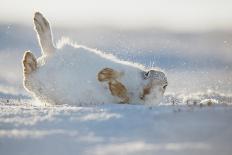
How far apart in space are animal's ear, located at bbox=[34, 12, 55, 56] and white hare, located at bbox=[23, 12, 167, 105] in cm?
34

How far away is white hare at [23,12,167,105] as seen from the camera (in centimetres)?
1376

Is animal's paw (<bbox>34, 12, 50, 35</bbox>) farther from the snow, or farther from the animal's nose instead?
the snow

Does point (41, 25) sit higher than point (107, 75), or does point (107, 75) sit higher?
point (41, 25)

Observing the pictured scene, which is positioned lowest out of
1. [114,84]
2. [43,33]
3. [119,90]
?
[119,90]

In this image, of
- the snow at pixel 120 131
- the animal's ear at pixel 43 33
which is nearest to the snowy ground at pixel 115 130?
the snow at pixel 120 131

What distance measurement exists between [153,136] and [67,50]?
437 cm

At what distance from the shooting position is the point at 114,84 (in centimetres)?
1377

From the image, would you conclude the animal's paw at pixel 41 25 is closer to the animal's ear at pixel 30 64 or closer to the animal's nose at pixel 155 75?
the animal's ear at pixel 30 64

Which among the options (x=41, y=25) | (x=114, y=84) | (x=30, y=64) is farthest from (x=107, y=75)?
(x=41, y=25)

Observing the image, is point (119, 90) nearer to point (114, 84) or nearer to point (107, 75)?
point (114, 84)

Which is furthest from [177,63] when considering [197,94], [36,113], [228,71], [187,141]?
[187,141]

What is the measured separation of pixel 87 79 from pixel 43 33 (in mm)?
1724

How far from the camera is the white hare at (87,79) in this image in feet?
45.1

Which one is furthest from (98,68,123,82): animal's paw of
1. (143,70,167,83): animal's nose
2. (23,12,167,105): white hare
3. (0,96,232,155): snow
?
(0,96,232,155): snow
